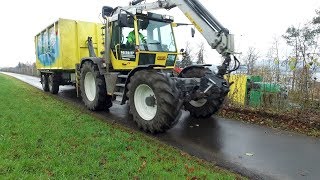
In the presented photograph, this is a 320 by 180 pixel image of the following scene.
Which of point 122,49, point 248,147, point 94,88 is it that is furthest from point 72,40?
point 248,147

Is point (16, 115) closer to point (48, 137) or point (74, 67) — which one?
point (48, 137)

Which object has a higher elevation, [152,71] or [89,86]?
[152,71]

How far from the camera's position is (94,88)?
10.1 meters

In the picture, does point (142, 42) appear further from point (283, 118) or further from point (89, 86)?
point (283, 118)

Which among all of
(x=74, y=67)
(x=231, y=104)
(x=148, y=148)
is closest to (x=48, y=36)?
Answer: (x=74, y=67)

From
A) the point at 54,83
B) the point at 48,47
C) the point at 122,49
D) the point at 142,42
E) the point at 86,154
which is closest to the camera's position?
the point at 86,154

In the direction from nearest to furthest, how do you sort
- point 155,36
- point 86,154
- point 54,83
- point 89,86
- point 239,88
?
point 86,154
point 155,36
point 89,86
point 239,88
point 54,83

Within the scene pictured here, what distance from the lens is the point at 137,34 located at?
834cm

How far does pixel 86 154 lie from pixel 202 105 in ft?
14.1

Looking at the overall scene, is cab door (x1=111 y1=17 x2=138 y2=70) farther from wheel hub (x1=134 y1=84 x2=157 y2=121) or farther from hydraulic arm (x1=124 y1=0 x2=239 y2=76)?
hydraulic arm (x1=124 y1=0 x2=239 y2=76)

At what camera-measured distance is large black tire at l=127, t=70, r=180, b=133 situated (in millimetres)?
6630

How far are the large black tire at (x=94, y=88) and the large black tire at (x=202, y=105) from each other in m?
2.38

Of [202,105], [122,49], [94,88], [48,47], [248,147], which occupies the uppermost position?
[48,47]

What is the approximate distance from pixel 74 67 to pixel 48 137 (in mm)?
6484
